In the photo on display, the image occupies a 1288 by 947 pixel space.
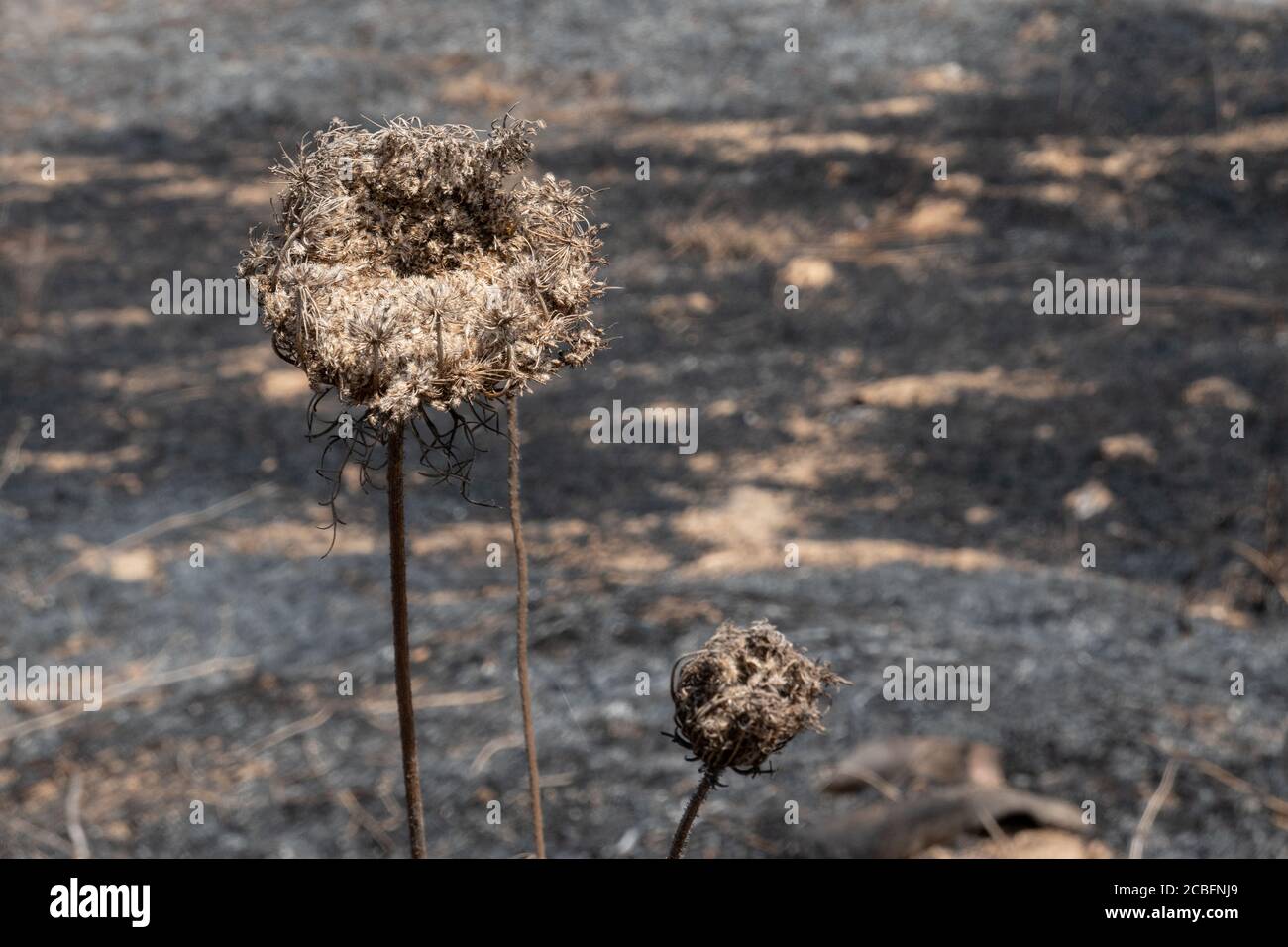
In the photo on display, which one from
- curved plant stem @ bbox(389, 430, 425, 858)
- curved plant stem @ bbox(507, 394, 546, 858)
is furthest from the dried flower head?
curved plant stem @ bbox(389, 430, 425, 858)

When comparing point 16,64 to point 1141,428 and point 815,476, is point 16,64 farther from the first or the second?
point 1141,428

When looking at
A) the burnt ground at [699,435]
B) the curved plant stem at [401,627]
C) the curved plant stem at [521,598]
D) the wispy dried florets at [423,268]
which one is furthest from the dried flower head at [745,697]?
the burnt ground at [699,435]

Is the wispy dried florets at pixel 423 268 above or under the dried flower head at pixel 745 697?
above

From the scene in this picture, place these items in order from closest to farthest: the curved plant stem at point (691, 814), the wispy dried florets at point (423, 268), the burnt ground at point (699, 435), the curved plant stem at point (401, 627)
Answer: the curved plant stem at point (401, 627), the wispy dried florets at point (423, 268), the curved plant stem at point (691, 814), the burnt ground at point (699, 435)

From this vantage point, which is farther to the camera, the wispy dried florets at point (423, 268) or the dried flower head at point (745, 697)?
the dried flower head at point (745, 697)

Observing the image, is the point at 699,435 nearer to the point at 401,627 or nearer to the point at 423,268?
the point at 423,268

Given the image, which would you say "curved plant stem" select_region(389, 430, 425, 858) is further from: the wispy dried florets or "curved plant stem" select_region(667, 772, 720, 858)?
"curved plant stem" select_region(667, 772, 720, 858)

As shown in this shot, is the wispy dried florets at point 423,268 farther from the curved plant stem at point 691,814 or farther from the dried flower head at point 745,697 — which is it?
the curved plant stem at point 691,814
